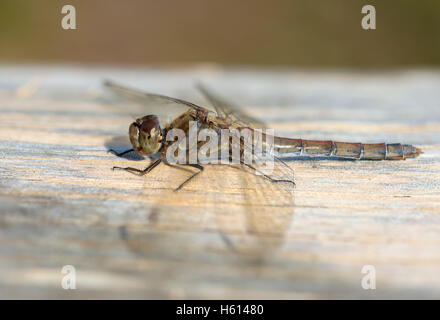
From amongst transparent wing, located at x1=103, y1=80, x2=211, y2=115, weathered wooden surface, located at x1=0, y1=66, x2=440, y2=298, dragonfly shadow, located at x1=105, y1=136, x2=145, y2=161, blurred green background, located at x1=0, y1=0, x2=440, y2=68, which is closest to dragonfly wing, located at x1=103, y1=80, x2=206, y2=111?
transparent wing, located at x1=103, y1=80, x2=211, y2=115

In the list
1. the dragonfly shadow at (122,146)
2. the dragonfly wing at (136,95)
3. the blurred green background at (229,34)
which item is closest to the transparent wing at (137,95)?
the dragonfly wing at (136,95)

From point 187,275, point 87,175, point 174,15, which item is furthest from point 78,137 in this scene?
point 174,15

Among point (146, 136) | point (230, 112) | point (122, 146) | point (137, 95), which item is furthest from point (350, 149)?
point (137, 95)

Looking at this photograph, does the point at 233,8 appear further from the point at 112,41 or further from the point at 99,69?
the point at 99,69

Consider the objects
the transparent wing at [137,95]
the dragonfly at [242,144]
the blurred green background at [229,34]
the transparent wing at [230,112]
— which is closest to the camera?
the dragonfly at [242,144]

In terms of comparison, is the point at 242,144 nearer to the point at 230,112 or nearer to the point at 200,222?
the point at 230,112

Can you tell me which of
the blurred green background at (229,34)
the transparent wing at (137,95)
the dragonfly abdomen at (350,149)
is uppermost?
the blurred green background at (229,34)

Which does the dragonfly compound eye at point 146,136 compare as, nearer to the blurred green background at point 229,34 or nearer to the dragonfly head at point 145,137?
the dragonfly head at point 145,137
